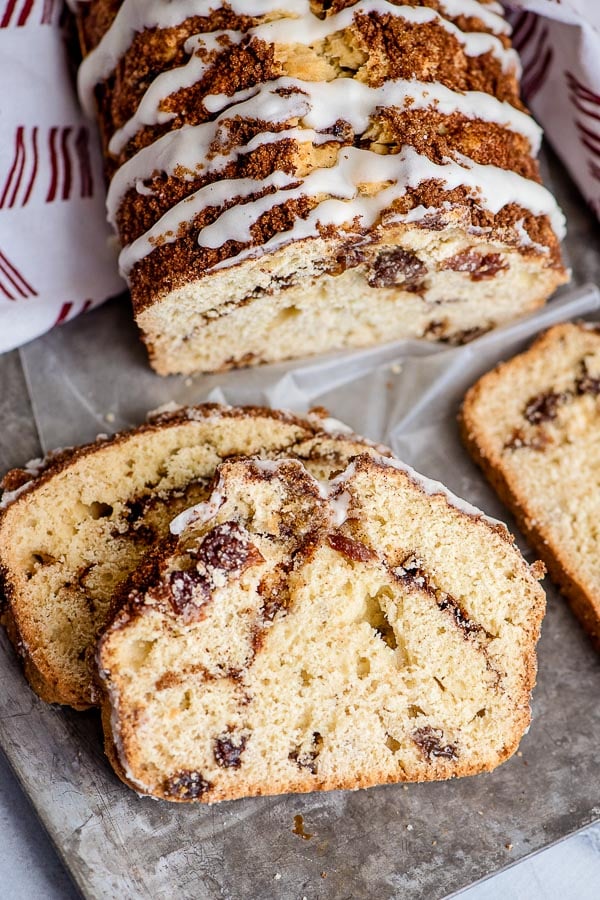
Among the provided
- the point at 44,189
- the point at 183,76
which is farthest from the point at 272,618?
the point at 44,189

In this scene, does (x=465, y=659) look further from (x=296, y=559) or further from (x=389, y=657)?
(x=296, y=559)

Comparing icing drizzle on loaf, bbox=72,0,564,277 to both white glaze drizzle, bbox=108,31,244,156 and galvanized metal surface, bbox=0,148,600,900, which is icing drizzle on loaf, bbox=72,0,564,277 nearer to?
white glaze drizzle, bbox=108,31,244,156

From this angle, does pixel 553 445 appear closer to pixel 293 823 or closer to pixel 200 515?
pixel 200 515

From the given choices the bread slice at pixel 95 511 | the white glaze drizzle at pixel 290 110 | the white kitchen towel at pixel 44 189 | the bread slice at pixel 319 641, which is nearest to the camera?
the bread slice at pixel 319 641

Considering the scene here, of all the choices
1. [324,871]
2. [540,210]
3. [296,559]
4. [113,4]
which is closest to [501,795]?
[324,871]

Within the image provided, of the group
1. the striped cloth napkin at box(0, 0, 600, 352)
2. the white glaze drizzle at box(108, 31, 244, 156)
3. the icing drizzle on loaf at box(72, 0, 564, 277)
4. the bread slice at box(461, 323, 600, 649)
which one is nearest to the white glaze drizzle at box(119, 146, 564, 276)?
the icing drizzle on loaf at box(72, 0, 564, 277)

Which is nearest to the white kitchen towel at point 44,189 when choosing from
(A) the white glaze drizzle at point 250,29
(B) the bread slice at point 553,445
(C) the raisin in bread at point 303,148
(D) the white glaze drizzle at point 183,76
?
(C) the raisin in bread at point 303,148

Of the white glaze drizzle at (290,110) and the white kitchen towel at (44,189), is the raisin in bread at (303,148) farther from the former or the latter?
the white kitchen towel at (44,189)
